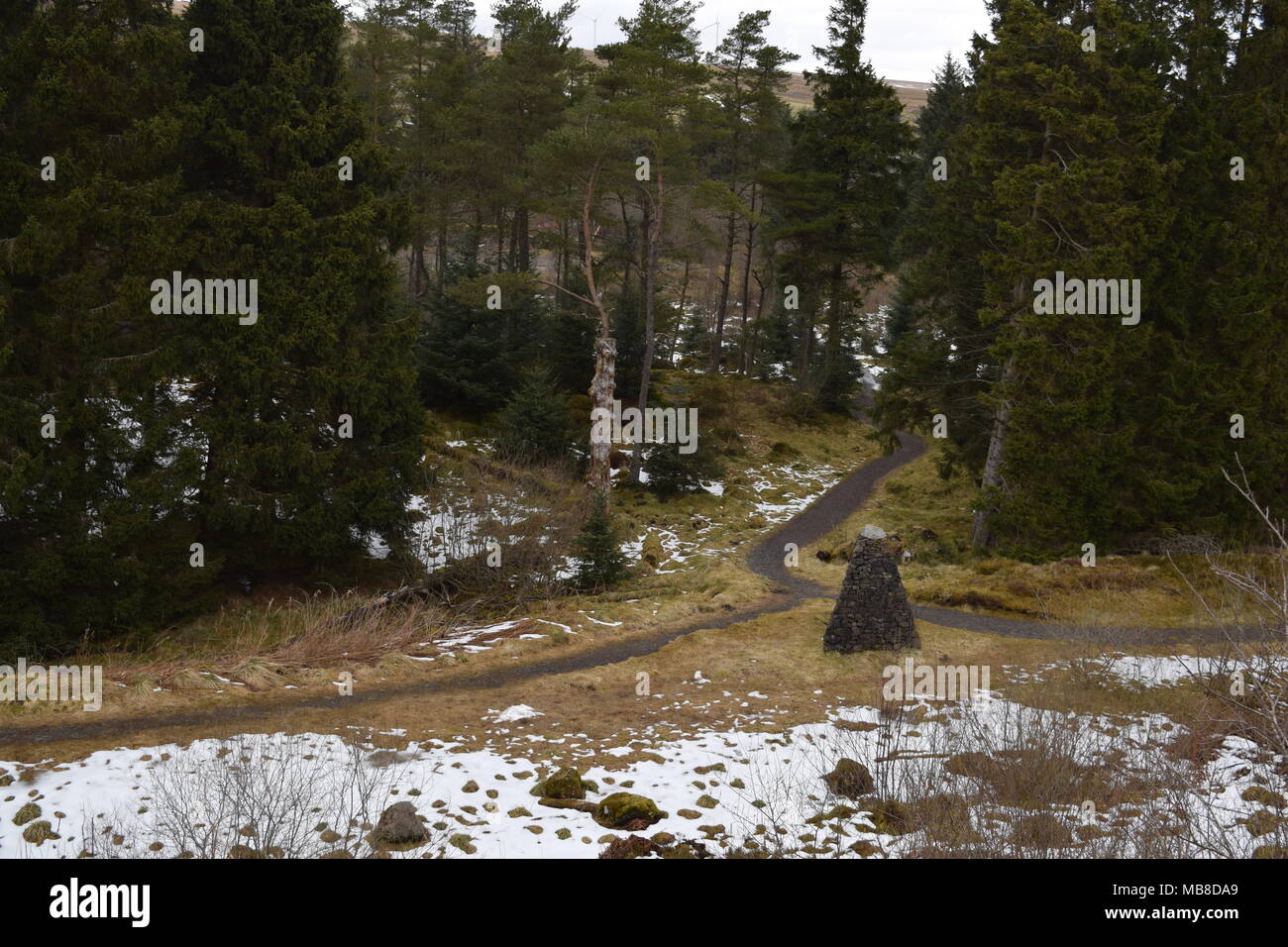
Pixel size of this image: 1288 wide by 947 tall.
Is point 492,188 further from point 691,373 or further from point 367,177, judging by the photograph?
point 367,177

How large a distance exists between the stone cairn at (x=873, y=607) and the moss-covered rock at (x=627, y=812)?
6.78 metres

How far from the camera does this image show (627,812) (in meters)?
7.80

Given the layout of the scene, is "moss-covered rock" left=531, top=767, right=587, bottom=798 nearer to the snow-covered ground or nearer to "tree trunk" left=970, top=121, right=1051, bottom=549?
the snow-covered ground

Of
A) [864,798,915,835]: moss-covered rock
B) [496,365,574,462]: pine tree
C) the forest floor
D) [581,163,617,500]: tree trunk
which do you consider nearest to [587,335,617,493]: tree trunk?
[581,163,617,500]: tree trunk

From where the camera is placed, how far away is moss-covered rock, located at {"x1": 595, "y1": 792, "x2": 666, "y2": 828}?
25.4 ft

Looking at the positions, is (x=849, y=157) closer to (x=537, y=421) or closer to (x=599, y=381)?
(x=599, y=381)

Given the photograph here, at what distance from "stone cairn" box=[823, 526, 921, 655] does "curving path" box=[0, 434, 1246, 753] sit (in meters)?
Result: 2.32

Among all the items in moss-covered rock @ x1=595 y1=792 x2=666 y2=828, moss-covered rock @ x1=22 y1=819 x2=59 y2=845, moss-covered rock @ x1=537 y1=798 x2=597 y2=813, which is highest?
moss-covered rock @ x1=22 y1=819 x2=59 y2=845

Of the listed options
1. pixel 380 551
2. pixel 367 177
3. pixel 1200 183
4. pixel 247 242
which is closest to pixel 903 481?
pixel 1200 183

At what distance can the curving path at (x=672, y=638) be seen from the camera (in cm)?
956

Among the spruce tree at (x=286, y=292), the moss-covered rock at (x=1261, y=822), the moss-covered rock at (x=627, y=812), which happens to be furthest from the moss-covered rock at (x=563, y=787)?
the spruce tree at (x=286, y=292)

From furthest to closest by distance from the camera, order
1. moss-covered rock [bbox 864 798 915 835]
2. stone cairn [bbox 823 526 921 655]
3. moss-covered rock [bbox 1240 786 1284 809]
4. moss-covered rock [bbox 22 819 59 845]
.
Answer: stone cairn [bbox 823 526 921 655] < moss-covered rock [bbox 1240 786 1284 809] < moss-covered rock [bbox 864 798 915 835] < moss-covered rock [bbox 22 819 59 845]

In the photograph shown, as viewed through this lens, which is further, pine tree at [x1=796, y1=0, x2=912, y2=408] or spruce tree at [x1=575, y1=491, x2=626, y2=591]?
pine tree at [x1=796, y1=0, x2=912, y2=408]

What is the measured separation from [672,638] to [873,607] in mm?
3652
